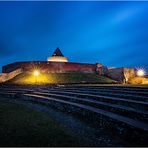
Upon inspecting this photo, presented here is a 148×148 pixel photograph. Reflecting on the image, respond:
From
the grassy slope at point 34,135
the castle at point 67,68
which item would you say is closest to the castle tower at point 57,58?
the castle at point 67,68

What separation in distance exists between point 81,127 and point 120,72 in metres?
31.2

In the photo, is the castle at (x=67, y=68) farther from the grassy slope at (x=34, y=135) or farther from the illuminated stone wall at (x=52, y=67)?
the grassy slope at (x=34, y=135)

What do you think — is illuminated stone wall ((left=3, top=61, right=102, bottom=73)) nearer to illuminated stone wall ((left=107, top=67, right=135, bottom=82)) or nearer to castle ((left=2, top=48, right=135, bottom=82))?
castle ((left=2, top=48, right=135, bottom=82))

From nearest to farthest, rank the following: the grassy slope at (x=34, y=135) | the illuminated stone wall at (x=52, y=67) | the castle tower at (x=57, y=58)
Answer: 1. the grassy slope at (x=34, y=135)
2. the illuminated stone wall at (x=52, y=67)
3. the castle tower at (x=57, y=58)

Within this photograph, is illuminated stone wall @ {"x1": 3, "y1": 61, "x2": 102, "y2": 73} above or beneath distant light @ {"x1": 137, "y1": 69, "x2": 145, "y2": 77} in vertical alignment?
above

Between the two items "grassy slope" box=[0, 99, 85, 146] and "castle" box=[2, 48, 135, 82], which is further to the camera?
"castle" box=[2, 48, 135, 82]

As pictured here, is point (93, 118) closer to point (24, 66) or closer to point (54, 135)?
Result: point (54, 135)

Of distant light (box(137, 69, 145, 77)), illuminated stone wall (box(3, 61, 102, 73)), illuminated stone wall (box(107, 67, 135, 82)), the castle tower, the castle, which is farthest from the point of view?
the castle tower

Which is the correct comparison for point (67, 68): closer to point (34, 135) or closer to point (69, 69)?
point (69, 69)

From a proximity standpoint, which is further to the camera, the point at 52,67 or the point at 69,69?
the point at 69,69

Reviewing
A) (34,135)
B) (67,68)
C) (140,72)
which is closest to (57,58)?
(67,68)

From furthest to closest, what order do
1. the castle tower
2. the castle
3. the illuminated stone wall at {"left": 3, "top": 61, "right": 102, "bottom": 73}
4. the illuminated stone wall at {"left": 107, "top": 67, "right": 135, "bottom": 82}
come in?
the castle tower → the illuminated stone wall at {"left": 107, "top": 67, "right": 135, "bottom": 82} → the castle → the illuminated stone wall at {"left": 3, "top": 61, "right": 102, "bottom": 73}

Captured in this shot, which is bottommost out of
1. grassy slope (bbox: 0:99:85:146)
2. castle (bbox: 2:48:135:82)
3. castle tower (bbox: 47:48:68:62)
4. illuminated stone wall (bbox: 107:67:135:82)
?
grassy slope (bbox: 0:99:85:146)

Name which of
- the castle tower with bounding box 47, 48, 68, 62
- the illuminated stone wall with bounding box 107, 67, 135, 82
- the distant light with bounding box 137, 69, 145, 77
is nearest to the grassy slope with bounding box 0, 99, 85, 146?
the illuminated stone wall with bounding box 107, 67, 135, 82
